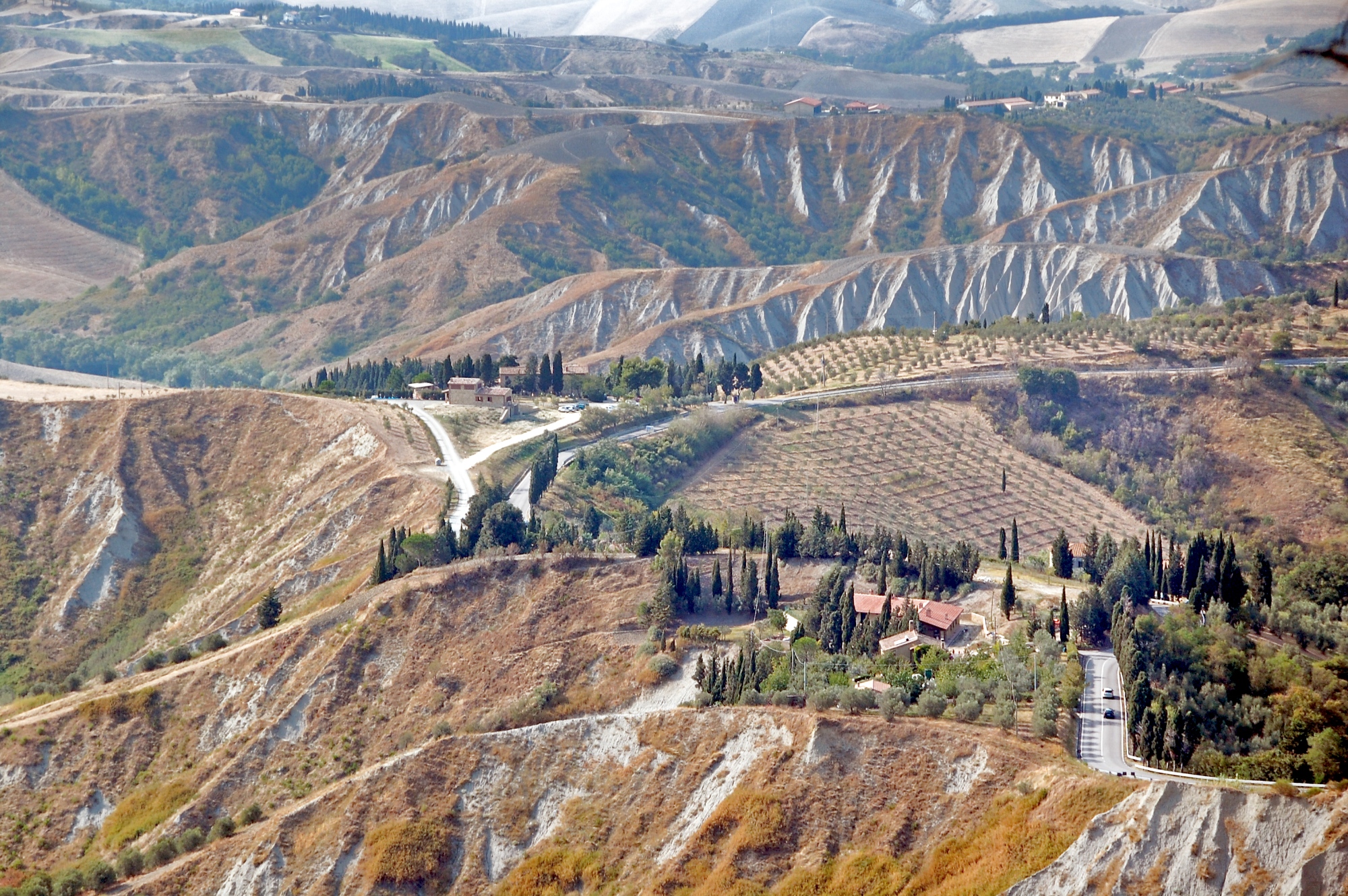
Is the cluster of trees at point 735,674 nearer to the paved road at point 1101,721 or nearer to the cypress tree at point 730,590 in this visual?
the cypress tree at point 730,590

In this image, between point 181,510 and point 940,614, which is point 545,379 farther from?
point 940,614

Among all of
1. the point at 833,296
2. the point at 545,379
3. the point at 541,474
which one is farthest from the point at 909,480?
the point at 833,296

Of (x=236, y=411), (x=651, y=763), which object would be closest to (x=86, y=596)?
(x=236, y=411)

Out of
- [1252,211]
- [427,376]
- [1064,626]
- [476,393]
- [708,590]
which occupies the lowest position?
[708,590]

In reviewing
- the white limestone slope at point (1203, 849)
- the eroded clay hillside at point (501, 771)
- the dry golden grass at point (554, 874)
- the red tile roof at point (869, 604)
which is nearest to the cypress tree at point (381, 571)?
the eroded clay hillside at point (501, 771)

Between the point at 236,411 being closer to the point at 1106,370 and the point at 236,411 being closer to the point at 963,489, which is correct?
the point at 963,489
